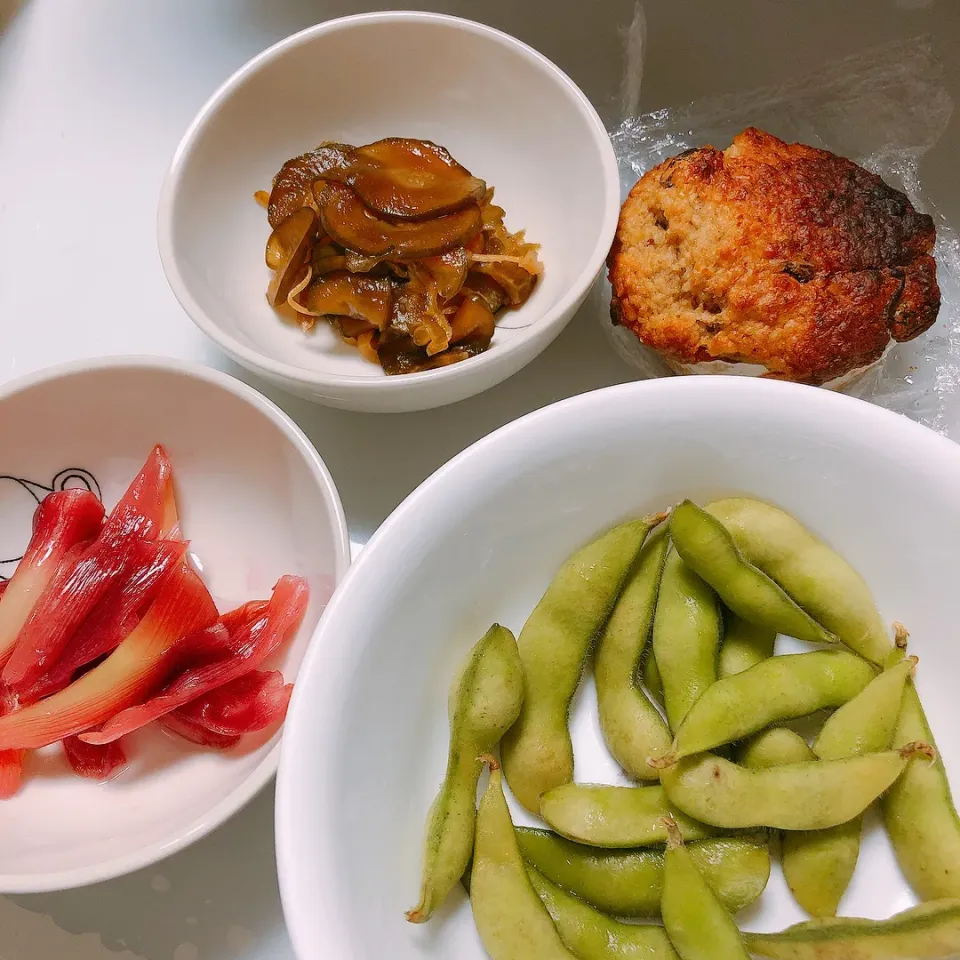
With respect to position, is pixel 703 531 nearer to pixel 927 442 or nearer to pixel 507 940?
pixel 927 442

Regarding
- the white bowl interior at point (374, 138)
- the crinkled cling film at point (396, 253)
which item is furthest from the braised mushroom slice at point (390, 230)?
the white bowl interior at point (374, 138)

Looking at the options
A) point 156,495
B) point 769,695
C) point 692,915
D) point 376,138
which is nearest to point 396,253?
point 376,138

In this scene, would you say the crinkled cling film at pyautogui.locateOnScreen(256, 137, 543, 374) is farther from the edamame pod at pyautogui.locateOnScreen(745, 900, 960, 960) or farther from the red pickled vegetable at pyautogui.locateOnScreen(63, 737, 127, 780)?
the edamame pod at pyautogui.locateOnScreen(745, 900, 960, 960)

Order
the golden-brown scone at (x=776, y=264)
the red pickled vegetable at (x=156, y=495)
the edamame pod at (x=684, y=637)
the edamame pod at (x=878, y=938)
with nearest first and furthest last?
the edamame pod at (x=878, y=938), the edamame pod at (x=684, y=637), the golden-brown scone at (x=776, y=264), the red pickled vegetable at (x=156, y=495)

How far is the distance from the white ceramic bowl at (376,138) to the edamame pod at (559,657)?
242 millimetres

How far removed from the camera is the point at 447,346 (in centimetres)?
93

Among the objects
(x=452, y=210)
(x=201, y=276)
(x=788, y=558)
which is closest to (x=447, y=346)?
(x=452, y=210)

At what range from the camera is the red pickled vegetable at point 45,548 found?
839mm

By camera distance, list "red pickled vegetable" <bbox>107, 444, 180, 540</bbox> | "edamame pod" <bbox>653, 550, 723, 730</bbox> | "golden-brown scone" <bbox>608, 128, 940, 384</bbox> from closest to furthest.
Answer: "edamame pod" <bbox>653, 550, 723, 730</bbox>, "golden-brown scone" <bbox>608, 128, 940, 384</bbox>, "red pickled vegetable" <bbox>107, 444, 180, 540</bbox>

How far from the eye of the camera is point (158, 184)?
3.85ft

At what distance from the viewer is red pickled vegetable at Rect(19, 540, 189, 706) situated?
0.83 metres

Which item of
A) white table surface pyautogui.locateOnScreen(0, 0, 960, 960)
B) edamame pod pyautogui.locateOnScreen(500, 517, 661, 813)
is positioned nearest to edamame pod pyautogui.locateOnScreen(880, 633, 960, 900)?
edamame pod pyautogui.locateOnScreen(500, 517, 661, 813)

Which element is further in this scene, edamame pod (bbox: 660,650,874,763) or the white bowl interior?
the white bowl interior

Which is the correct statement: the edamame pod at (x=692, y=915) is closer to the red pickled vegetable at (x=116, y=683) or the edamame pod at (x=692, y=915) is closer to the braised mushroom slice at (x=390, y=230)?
the red pickled vegetable at (x=116, y=683)
